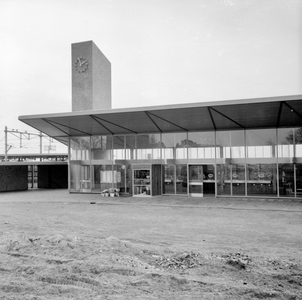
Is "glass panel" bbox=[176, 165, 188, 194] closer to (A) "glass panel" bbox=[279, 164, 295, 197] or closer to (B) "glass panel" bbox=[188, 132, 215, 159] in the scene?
(B) "glass panel" bbox=[188, 132, 215, 159]

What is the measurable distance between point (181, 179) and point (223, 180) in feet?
8.91

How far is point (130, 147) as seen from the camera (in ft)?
73.2

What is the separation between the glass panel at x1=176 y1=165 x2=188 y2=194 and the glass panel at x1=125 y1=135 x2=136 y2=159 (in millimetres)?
3280

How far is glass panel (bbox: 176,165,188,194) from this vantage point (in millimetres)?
20906

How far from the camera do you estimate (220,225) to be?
1078 cm

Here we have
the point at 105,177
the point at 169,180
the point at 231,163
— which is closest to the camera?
the point at 231,163

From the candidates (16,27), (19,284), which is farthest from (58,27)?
(19,284)

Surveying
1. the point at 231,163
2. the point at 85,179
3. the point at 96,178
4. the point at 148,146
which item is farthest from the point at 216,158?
the point at 85,179

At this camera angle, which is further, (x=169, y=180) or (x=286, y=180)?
(x=169, y=180)

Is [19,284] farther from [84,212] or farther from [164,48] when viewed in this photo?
[164,48]

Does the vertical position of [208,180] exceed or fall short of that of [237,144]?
it falls short

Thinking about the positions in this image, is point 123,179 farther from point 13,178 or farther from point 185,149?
point 13,178

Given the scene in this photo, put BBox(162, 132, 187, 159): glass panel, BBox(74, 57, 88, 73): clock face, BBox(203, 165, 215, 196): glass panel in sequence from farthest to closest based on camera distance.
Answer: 1. BBox(74, 57, 88, 73): clock face
2. BBox(162, 132, 187, 159): glass panel
3. BBox(203, 165, 215, 196): glass panel

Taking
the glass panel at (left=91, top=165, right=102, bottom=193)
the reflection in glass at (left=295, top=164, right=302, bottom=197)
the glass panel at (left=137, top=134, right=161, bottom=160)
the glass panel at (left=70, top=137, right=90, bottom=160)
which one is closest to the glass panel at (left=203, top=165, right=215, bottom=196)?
the glass panel at (left=137, top=134, right=161, bottom=160)
